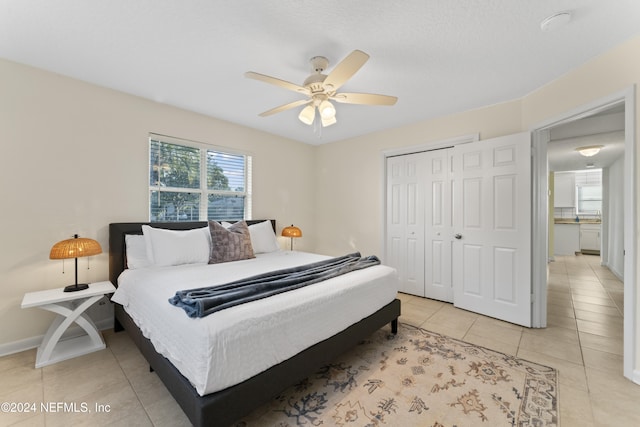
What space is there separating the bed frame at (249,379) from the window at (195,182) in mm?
1343

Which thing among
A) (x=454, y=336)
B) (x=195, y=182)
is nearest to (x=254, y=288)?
(x=454, y=336)

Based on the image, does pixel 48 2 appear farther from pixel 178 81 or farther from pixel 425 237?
pixel 425 237

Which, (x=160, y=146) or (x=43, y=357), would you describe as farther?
(x=160, y=146)

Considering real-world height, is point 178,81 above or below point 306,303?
above

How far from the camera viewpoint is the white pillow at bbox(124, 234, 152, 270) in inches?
105

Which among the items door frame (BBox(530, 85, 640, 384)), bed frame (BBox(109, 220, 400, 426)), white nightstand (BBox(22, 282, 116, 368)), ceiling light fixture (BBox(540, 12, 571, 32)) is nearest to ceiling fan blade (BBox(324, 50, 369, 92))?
ceiling light fixture (BBox(540, 12, 571, 32))

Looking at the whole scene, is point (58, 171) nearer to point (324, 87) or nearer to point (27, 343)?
point (27, 343)

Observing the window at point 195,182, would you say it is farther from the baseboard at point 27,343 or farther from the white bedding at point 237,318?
the baseboard at point 27,343

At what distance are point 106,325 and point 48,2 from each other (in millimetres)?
2848

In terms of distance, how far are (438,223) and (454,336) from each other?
5.05 ft

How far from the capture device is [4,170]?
7.47ft

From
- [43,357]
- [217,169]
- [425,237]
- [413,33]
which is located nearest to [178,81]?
[217,169]

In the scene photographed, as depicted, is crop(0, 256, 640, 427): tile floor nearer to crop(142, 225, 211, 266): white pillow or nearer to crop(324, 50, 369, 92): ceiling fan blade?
crop(142, 225, 211, 266): white pillow

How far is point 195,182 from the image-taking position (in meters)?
3.57
